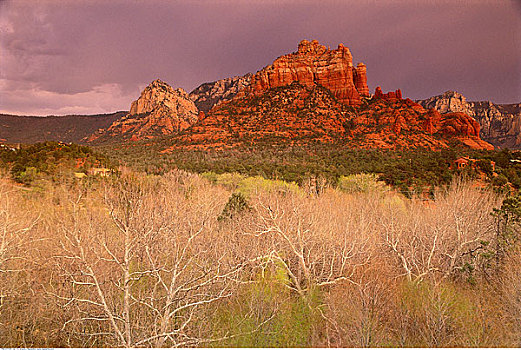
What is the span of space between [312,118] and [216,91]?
86.1m

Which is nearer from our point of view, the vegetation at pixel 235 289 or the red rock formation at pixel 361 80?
the vegetation at pixel 235 289

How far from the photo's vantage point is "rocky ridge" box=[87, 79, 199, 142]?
3042 inches

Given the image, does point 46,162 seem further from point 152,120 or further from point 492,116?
point 492,116

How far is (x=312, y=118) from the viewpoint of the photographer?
59781 millimetres

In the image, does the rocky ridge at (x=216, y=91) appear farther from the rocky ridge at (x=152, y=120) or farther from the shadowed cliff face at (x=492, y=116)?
the shadowed cliff face at (x=492, y=116)

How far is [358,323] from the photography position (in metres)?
6.79

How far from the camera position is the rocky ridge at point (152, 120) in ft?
253

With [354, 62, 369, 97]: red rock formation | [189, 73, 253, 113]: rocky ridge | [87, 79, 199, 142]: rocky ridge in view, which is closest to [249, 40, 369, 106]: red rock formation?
[354, 62, 369, 97]: red rock formation

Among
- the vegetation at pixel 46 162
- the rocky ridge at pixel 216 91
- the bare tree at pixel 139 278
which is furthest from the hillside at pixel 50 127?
the bare tree at pixel 139 278

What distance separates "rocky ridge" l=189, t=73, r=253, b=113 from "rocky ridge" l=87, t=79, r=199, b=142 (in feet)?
66.6

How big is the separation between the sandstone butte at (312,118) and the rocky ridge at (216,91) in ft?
127

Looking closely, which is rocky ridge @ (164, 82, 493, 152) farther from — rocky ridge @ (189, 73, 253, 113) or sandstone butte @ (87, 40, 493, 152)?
rocky ridge @ (189, 73, 253, 113)

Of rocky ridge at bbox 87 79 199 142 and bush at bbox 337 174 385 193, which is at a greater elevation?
rocky ridge at bbox 87 79 199 142

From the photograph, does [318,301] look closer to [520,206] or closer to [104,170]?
[520,206]
